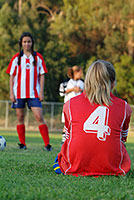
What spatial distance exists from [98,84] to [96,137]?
0.47 m

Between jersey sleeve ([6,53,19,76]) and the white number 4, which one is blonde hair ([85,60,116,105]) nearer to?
the white number 4

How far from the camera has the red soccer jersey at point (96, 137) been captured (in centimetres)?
338

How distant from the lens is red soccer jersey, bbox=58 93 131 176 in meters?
3.38

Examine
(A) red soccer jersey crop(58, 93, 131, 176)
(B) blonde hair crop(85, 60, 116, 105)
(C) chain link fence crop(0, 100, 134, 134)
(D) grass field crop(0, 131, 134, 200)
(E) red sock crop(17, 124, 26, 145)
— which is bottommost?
(C) chain link fence crop(0, 100, 134, 134)

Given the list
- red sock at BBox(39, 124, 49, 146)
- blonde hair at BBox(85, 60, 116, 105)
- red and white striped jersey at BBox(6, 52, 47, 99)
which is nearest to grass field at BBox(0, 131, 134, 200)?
blonde hair at BBox(85, 60, 116, 105)

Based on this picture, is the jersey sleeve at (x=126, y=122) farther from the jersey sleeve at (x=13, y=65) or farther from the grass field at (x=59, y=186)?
the jersey sleeve at (x=13, y=65)

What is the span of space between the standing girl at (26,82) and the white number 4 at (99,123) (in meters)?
3.82

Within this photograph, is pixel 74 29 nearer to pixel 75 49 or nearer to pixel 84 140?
pixel 75 49

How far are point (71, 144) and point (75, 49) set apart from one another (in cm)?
2796

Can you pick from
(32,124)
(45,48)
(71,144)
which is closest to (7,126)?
(32,124)

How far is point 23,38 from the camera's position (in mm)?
7164

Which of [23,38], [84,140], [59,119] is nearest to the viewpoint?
[84,140]

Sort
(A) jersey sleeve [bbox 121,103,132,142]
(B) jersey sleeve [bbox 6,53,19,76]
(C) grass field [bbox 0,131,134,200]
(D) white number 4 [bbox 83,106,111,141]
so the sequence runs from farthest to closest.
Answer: (B) jersey sleeve [bbox 6,53,19,76] → (A) jersey sleeve [bbox 121,103,132,142] → (D) white number 4 [bbox 83,106,111,141] → (C) grass field [bbox 0,131,134,200]

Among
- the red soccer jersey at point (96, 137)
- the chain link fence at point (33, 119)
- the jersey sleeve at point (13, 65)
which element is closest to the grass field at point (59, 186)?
the red soccer jersey at point (96, 137)
